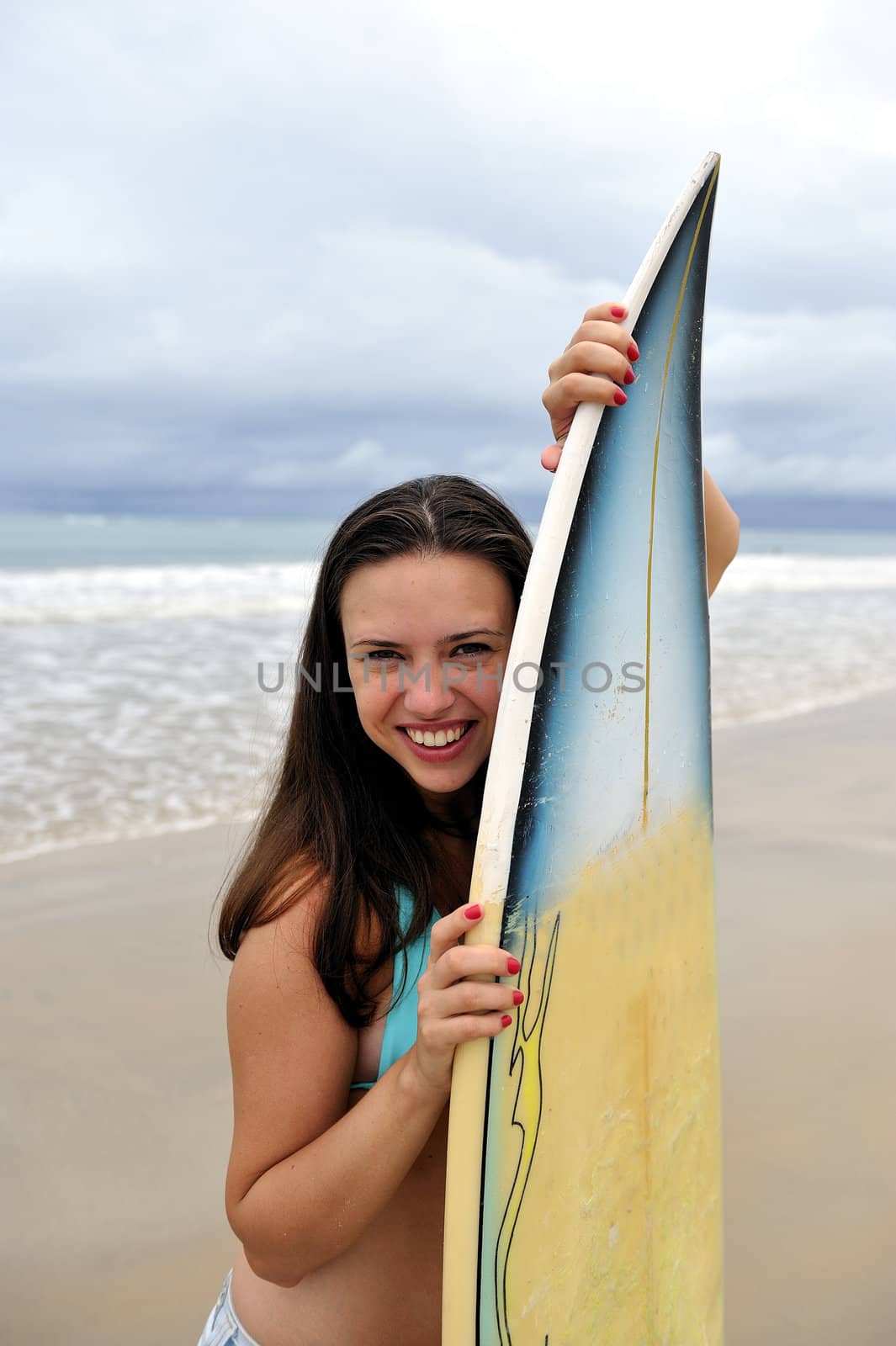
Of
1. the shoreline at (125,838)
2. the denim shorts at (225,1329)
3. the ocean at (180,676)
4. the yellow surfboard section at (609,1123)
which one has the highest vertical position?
the ocean at (180,676)

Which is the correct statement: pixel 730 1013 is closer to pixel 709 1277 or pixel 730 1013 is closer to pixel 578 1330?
pixel 709 1277

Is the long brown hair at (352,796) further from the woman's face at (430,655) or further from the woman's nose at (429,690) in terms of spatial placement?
the woman's nose at (429,690)

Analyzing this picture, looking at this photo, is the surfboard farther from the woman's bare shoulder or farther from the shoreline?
the shoreline

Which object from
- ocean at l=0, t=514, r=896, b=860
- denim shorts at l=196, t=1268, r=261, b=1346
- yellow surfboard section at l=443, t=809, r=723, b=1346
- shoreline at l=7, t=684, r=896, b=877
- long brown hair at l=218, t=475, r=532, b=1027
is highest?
ocean at l=0, t=514, r=896, b=860

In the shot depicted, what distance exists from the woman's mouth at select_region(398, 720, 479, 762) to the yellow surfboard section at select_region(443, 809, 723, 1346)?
0.23 metres

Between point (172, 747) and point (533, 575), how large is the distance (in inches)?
208

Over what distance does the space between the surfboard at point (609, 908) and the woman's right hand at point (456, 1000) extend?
0.13 ft

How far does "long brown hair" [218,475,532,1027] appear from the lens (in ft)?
4.51

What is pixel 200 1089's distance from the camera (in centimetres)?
306

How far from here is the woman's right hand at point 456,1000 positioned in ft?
3.94

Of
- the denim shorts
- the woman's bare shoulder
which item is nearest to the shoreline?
the denim shorts

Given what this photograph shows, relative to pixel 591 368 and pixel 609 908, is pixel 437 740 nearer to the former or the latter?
pixel 609 908

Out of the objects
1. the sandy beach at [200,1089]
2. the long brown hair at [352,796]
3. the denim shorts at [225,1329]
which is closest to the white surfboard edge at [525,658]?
the long brown hair at [352,796]

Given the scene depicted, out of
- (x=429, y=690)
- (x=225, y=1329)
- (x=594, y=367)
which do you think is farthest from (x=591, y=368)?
(x=225, y=1329)
